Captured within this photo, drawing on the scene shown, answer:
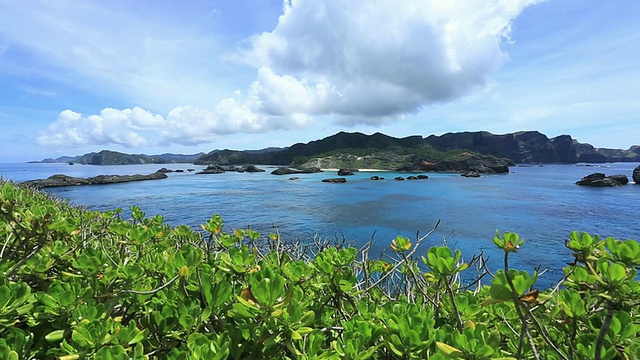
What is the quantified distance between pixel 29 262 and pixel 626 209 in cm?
3894

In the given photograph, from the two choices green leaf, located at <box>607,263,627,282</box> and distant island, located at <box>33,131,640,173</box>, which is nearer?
green leaf, located at <box>607,263,627,282</box>

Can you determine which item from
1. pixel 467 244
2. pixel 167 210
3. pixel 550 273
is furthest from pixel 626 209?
pixel 167 210

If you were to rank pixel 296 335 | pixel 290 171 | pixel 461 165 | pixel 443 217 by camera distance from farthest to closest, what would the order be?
1. pixel 461 165
2. pixel 290 171
3. pixel 443 217
4. pixel 296 335

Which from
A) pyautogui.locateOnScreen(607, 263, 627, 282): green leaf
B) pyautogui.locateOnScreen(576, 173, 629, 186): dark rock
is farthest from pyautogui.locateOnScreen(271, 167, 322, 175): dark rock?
pyautogui.locateOnScreen(607, 263, 627, 282): green leaf

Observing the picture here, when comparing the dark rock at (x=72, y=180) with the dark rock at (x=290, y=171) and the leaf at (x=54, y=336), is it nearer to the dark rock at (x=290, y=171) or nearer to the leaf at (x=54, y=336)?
the dark rock at (x=290, y=171)

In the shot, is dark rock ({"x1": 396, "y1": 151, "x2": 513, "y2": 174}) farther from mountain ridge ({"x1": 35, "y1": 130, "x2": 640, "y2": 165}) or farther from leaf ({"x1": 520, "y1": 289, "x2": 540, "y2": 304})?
leaf ({"x1": 520, "y1": 289, "x2": 540, "y2": 304})

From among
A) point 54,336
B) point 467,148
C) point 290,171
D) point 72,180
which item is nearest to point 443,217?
point 54,336

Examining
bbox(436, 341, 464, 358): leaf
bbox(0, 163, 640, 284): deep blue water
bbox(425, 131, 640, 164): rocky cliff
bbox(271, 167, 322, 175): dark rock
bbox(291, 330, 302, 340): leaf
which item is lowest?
bbox(0, 163, 640, 284): deep blue water

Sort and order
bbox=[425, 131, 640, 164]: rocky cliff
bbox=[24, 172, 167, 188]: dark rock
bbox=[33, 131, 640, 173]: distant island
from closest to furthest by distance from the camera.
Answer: bbox=[24, 172, 167, 188]: dark rock < bbox=[33, 131, 640, 173]: distant island < bbox=[425, 131, 640, 164]: rocky cliff

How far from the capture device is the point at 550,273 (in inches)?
477

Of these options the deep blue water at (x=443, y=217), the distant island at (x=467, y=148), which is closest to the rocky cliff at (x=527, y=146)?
the distant island at (x=467, y=148)

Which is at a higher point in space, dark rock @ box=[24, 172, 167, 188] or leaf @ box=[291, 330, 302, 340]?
leaf @ box=[291, 330, 302, 340]

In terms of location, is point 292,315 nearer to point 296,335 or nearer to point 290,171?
point 296,335

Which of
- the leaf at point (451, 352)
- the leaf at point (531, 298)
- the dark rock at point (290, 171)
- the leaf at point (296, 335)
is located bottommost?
the dark rock at point (290, 171)
